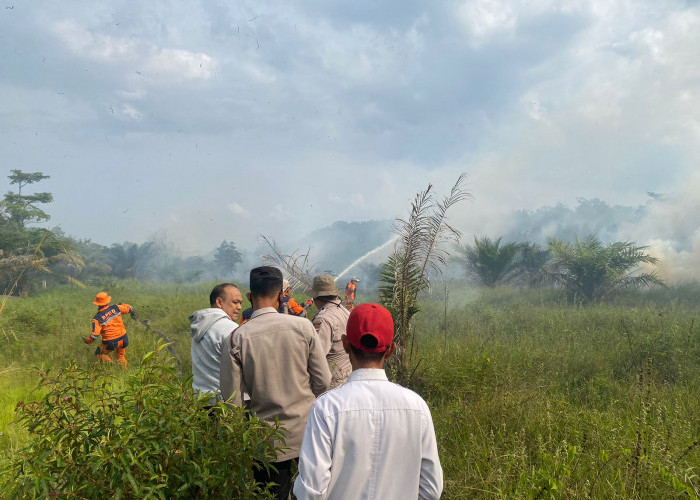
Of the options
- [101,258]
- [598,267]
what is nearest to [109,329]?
[598,267]

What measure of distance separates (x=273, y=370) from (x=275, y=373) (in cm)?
2

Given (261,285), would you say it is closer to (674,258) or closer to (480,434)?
(480,434)

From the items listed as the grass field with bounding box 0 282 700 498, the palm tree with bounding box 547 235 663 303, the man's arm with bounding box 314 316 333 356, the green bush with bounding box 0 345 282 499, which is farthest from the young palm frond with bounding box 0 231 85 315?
the palm tree with bounding box 547 235 663 303

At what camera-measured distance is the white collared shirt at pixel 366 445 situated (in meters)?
1.69

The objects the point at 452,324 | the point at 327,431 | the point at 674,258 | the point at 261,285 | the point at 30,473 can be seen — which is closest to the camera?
the point at 327,431

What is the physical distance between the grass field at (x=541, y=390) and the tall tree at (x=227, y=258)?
25.1 m

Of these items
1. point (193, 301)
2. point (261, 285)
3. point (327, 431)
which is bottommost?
point (193, 301)

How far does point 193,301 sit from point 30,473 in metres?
13.7

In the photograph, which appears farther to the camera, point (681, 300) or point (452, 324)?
point (681, 300)

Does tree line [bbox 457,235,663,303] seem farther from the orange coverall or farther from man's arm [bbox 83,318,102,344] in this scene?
man's arm [bbox 83,318,102,344]

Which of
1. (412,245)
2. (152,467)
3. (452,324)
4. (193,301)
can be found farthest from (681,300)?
(152,467)

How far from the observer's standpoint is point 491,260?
64.3 ft

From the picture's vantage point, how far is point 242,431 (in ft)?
7.04

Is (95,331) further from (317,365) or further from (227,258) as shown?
(227,258)
